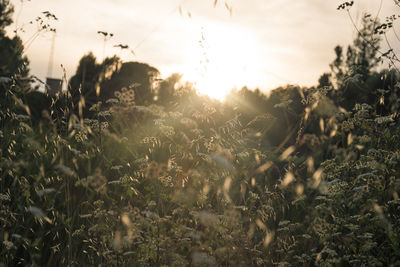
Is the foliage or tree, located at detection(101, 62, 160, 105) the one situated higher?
tree, located at detection(101, 62, 160, 105)

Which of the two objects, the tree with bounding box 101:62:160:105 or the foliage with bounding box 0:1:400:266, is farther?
the tree with bounding box 101:62:160:105

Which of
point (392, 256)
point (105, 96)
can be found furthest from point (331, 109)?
point (105, 96)

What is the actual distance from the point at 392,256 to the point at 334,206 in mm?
597

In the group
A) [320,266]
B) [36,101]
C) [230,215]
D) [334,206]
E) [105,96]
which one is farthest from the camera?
[36,101]

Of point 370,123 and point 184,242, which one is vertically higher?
point 370,123

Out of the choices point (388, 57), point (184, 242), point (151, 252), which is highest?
point (388, 57)

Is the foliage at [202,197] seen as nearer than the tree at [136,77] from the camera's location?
Yes

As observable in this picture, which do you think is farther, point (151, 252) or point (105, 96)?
point (105, 96)

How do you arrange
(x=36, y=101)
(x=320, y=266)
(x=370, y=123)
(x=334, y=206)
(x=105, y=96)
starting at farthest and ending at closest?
(x=36, y=101)
(x=105, y=96)
(x=370, y=123)
(x=334, y=206)
(x=320, y=266)

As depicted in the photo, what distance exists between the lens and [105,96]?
12281 mm

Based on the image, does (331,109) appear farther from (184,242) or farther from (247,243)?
(184,242)

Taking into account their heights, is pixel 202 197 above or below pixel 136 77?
below

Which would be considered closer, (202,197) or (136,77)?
(202,197)

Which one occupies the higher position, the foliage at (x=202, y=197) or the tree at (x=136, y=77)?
the tree at (x=136, y=77)
